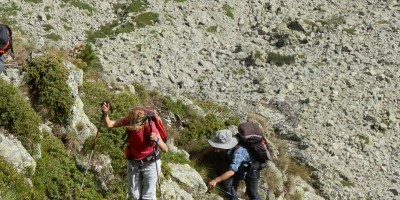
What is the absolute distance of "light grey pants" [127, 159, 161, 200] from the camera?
377 inches

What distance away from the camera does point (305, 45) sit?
99.7 feet

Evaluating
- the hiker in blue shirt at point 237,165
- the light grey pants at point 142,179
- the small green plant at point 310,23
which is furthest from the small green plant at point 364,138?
the light grey pants at point 142,179

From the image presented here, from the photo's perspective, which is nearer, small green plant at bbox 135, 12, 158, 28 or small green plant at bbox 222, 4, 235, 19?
small green plant at bbox 135, 12, 158, 28

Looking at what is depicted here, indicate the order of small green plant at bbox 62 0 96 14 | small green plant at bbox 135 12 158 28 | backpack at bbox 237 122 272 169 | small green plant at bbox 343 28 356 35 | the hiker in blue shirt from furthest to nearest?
small green plant at bbox 62 0 96 14 → small green plant at bbox 343 28 356 35 → small green plant at bbox 135 12 158 28 → backpack at bbox 237 122 272 169 → the hiker in blue shirt

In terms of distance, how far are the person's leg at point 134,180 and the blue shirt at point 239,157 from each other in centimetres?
195

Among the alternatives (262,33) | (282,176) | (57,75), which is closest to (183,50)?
(262,33)

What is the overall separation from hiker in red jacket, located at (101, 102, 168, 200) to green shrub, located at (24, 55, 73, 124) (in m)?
2.33

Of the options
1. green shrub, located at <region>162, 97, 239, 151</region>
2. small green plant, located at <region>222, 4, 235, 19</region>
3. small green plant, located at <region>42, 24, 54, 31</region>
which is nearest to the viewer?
green shrub, located at <region>162, 97, 239, 151</region>

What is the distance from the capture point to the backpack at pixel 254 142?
11.1m

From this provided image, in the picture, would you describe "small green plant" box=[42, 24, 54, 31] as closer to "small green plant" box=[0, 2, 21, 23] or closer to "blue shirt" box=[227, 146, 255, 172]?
"small green plant" box=[0, 2, 21, 23]

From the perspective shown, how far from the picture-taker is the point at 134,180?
9.84 metres

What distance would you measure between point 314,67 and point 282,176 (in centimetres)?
1342

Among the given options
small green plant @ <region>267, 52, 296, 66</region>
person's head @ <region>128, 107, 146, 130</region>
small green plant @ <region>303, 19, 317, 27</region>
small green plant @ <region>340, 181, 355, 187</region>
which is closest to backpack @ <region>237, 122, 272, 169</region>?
person's head @ <region>128, 107, 146, 130</region>

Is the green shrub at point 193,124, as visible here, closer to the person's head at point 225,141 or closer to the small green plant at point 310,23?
the person's head at point 225,141
